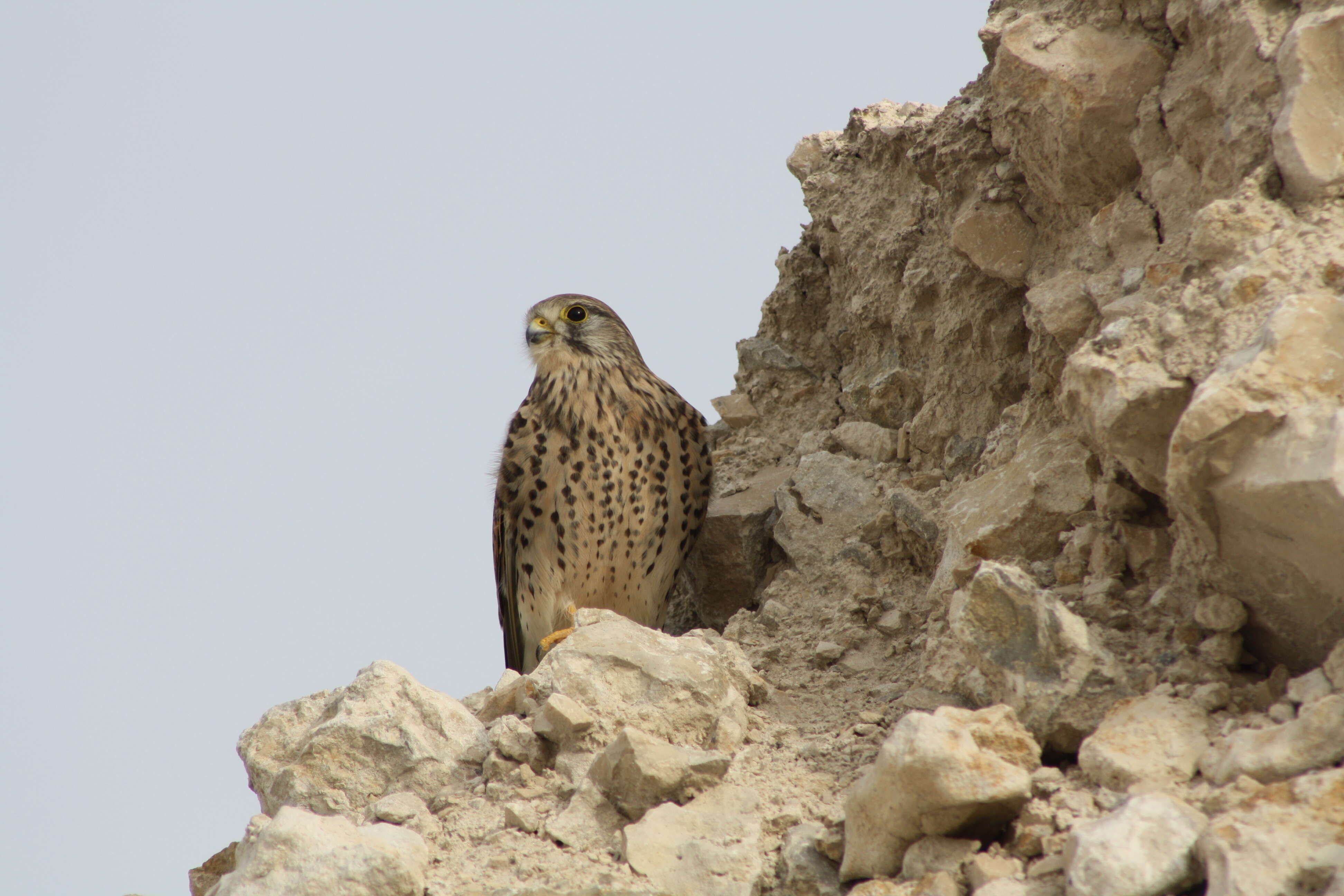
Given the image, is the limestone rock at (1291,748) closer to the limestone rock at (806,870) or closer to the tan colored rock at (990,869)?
the tan colored rock at (990,869)

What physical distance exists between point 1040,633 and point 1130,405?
510mm

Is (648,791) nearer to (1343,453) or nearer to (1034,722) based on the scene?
(1034,722)

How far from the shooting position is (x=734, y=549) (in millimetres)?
5543

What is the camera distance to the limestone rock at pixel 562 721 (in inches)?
128

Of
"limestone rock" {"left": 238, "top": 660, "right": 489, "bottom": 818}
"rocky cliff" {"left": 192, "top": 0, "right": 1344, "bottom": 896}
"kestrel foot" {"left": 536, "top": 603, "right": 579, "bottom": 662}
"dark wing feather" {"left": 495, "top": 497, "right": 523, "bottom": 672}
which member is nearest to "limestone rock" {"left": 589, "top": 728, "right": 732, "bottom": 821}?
"rocky cliff" {"left": 192, "top": 0, "right": 1344, "bottom": 896}

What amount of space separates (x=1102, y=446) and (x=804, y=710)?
1.14 meters

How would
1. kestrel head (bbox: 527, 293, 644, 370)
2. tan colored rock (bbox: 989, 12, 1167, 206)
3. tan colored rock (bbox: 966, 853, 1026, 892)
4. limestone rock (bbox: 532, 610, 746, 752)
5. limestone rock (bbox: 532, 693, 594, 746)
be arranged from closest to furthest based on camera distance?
1. tan colored rock (bbox: 966, 853, 1026, 892)
2. limestone rock (bbox: 532, 693, 594, 746)
3. limestone rock (bbox: 532, 610, 746, 752)
4. tan colored rock (bbox: 989, 12, 1167, 206)
5. kestrel head (bbox: 527, 293, 644, 370)

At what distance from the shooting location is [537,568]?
579 centimetres

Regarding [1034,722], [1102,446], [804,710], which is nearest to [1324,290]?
[1102,446]

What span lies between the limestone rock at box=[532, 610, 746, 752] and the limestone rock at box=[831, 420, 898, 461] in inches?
63.7

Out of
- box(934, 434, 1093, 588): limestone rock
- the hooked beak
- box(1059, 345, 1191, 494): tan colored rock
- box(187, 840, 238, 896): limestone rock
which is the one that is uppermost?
the hooked beak

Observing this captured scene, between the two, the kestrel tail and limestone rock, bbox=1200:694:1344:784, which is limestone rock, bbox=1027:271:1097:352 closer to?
limestone rock, bbox=1200:694:1344:784

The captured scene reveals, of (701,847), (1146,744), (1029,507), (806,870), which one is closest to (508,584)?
(1029,507)

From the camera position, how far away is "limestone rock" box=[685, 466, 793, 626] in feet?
17.9
